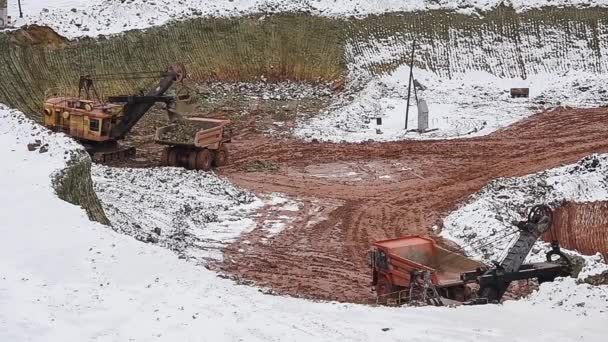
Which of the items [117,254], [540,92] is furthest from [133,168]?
[540,92]

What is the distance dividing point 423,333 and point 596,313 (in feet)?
7.53

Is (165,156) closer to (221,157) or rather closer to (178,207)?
(221,157)

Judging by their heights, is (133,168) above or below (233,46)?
below

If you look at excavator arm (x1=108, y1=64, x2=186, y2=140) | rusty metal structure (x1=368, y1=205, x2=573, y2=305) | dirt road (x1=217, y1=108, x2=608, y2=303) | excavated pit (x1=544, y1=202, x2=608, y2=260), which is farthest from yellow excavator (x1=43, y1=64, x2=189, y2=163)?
rusty metal structure (x1=368, y1=205, x2=573, y2=305)

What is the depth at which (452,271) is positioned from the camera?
15.0 m

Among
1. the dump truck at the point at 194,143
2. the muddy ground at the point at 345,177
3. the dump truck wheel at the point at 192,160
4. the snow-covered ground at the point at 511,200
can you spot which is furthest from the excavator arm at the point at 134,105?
the snow-covered ground at the point at 511,200

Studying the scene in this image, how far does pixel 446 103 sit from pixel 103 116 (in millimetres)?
14220

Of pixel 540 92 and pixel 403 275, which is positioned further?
pixel 540 92

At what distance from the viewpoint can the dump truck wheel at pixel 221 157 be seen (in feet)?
82.8

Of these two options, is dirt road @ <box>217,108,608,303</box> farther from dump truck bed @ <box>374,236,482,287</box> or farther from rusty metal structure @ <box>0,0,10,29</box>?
rusty metal structure @ <box>0,0,10,29</box>

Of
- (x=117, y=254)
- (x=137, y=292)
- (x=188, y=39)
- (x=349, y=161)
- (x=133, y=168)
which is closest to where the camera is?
(x=137, y=292)

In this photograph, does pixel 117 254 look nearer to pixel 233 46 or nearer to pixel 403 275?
pixel 403 275

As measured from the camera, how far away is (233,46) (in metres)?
35.9

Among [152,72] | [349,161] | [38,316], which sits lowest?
[38,316]
